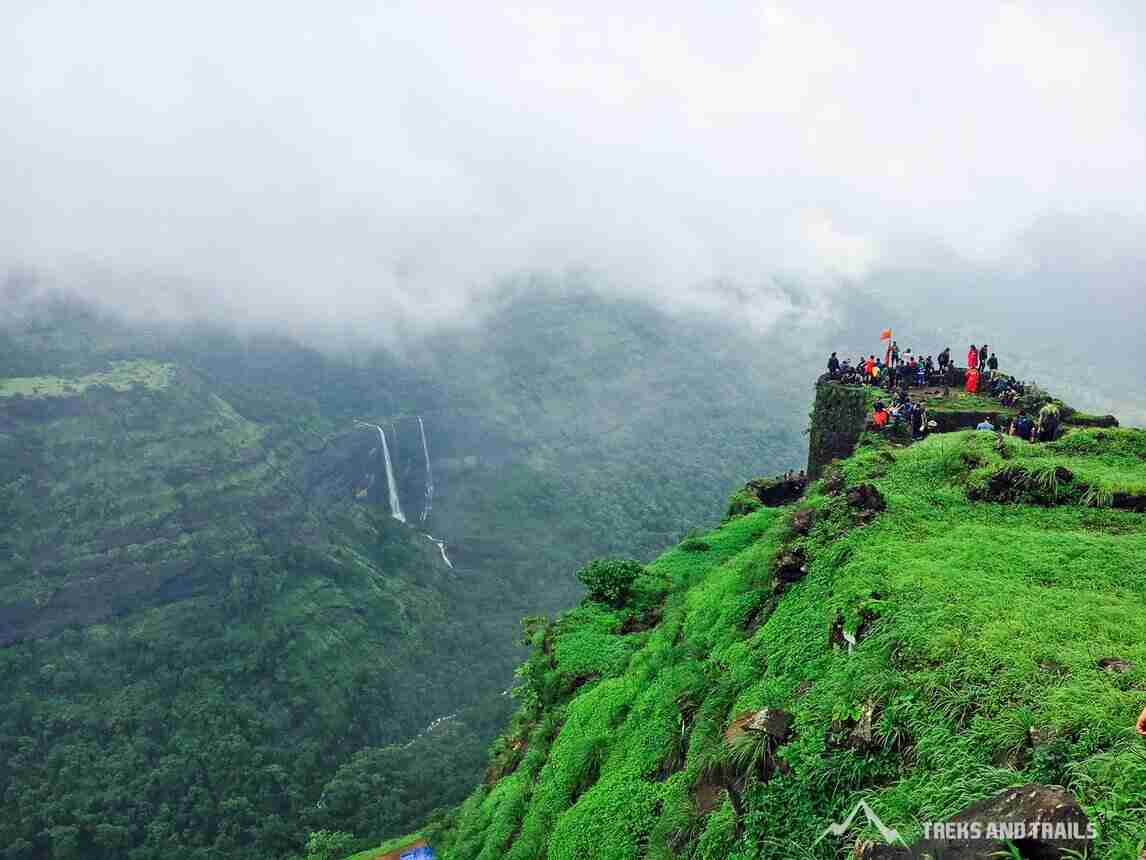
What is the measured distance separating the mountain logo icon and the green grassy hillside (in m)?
0.10

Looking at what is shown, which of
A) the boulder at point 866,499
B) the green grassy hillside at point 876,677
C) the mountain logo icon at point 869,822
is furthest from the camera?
the boulder at point 866,499

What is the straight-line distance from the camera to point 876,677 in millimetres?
9172

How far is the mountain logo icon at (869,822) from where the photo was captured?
696cm

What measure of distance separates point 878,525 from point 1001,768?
6917 millimetres

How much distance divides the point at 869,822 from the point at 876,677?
6.74ft

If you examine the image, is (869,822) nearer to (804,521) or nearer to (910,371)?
(804,521)

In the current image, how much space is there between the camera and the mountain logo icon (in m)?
6.96

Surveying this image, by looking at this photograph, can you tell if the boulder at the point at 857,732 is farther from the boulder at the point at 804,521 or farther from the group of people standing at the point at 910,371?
the group of people standing at the point at 910,371

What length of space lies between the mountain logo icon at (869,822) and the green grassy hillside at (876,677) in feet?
0.33

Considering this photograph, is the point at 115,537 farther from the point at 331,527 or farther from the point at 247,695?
the point at 247,695

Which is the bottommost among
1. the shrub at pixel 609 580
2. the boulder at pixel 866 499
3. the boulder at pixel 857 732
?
the shrub at pixel 609 580

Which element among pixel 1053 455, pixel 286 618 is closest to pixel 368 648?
pixel 286 618

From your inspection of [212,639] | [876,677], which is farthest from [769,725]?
[212,639]

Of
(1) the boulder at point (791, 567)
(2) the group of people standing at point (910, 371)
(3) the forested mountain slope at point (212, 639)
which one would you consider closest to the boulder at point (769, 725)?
(1) the boulder at point (791, 567)
